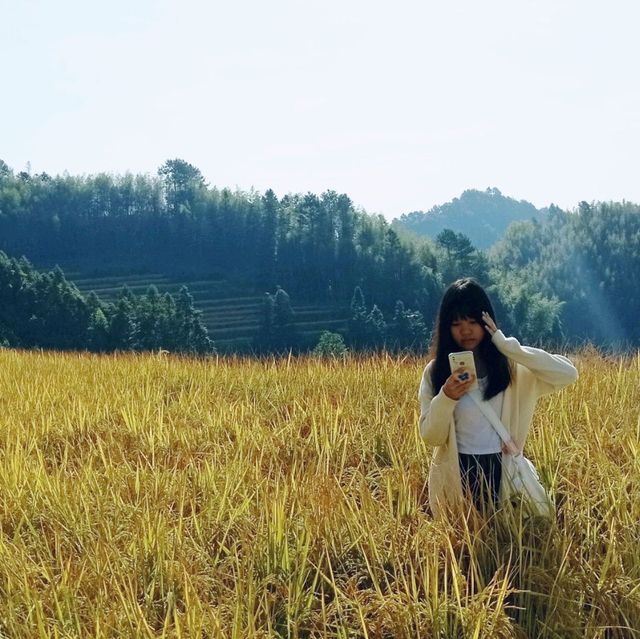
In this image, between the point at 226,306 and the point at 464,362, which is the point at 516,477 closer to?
the point at 464,362

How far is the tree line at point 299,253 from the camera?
77.6 m

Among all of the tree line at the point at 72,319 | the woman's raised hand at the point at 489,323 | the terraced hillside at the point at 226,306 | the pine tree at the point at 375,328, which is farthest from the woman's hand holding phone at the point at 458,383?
the pine tree at the point at 375,328

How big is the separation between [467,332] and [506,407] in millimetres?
339

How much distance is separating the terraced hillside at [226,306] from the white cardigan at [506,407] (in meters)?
62.2

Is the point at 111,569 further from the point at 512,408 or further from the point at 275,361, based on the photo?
the point at 275,361

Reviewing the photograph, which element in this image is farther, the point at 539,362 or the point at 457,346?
the point at 457,346

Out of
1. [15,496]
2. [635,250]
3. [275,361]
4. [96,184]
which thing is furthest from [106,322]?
[635,250]

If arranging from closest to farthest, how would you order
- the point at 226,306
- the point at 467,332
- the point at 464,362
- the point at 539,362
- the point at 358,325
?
the point at 464,362 → the point at 539,362 → the point at 467,332 → the point at 358,325 → the point at 226,306

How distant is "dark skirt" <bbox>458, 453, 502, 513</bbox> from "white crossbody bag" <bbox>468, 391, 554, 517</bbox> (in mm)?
46

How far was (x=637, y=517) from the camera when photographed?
2.90 meters

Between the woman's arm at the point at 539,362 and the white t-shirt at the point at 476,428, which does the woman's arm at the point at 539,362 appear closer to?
the woman's arm at the point at 539,362

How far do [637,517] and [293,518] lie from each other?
4.60ft

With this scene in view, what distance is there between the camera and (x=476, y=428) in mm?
2879

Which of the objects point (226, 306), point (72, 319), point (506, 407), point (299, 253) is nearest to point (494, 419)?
point (506, 407)
